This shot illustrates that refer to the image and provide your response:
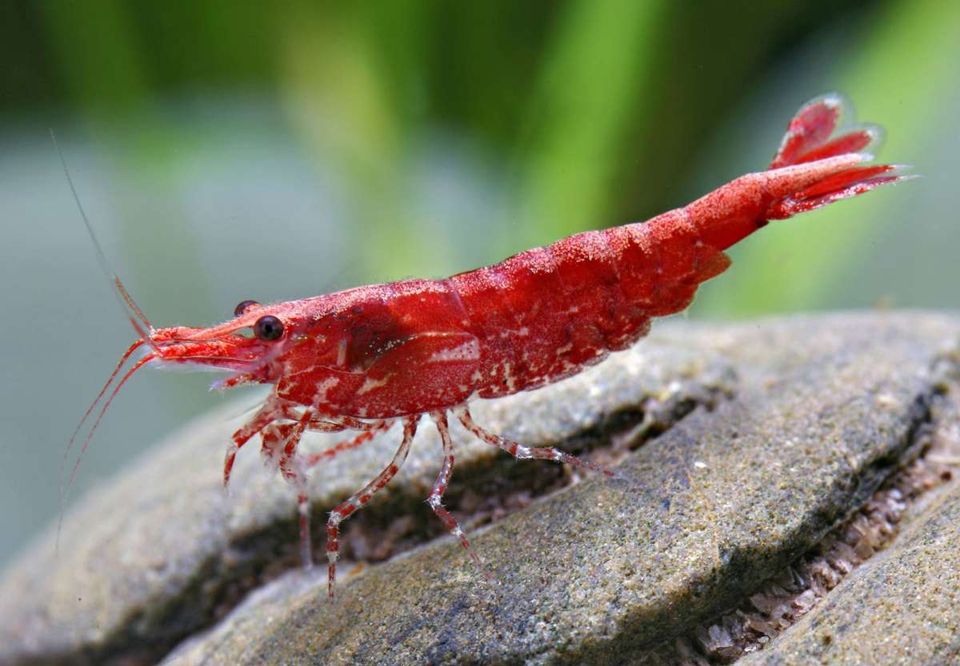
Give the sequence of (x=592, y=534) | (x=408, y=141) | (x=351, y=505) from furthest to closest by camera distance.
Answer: (x=408, y=141), (x=351, y=505), (x=592, y=534)

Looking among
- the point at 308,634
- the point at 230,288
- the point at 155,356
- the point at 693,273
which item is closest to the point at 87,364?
the point at 230,288

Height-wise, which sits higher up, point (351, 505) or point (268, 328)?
point (268, 328)

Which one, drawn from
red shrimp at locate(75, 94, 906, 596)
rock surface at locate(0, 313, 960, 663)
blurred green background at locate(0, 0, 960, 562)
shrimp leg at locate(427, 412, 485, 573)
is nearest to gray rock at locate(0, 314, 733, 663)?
rock surface at locate(0, 313, 960, 663)

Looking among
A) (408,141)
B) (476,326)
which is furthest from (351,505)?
(408,141)

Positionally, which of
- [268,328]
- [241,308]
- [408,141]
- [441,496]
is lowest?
[441,496]

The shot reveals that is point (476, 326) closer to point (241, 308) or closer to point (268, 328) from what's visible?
point (268, 328)

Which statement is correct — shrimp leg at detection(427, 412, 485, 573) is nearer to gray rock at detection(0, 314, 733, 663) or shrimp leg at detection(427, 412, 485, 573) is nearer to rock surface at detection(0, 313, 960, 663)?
rock surface at detection(0, 313, 960, 663)
